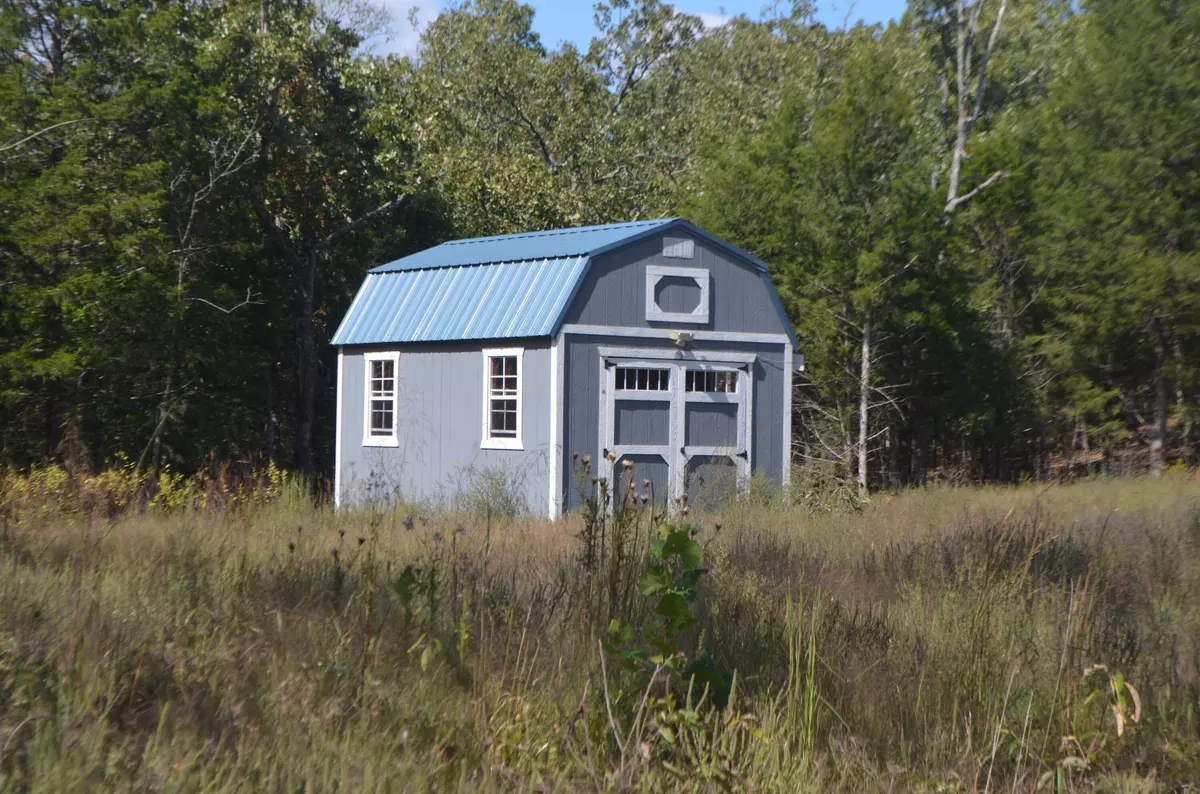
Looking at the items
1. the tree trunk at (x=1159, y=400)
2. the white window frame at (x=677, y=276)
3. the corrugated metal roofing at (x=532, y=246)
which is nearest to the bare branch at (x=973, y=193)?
the tree trunk at (x=1159, y=400)

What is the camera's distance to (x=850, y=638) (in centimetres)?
609

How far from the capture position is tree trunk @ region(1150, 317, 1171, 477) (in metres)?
23.2

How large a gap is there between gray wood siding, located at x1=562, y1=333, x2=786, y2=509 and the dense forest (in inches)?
51.8

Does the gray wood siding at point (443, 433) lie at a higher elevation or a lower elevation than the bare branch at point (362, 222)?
lower

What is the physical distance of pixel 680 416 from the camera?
56.2ft

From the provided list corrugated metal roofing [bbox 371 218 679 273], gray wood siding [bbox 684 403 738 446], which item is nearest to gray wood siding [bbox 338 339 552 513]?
corrugated metal roofing [bbox 371 218 679 273]

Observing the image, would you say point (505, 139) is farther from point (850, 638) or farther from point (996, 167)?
point (850, 638)

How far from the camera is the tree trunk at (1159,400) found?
23.2 m

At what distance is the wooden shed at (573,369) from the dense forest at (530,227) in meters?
2.34

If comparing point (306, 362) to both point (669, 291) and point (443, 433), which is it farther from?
point (669, 291)

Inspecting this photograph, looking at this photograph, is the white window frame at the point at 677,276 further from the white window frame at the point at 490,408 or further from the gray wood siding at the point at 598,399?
the white window frame at the point at 490,408

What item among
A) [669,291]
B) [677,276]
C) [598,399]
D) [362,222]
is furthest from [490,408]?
[362,222]

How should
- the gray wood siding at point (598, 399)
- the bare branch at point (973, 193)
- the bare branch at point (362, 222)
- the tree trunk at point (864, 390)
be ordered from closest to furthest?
1. the gray wood siding at point (598, 399)
2. the tree trunk at point (864, 390)
3. the bare branch at point (973, 193)
4. the bare branch at point (362, 222)

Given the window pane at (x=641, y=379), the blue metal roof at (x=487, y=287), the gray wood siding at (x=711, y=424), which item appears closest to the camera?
the blue metal roof at (x=487, y=287)
